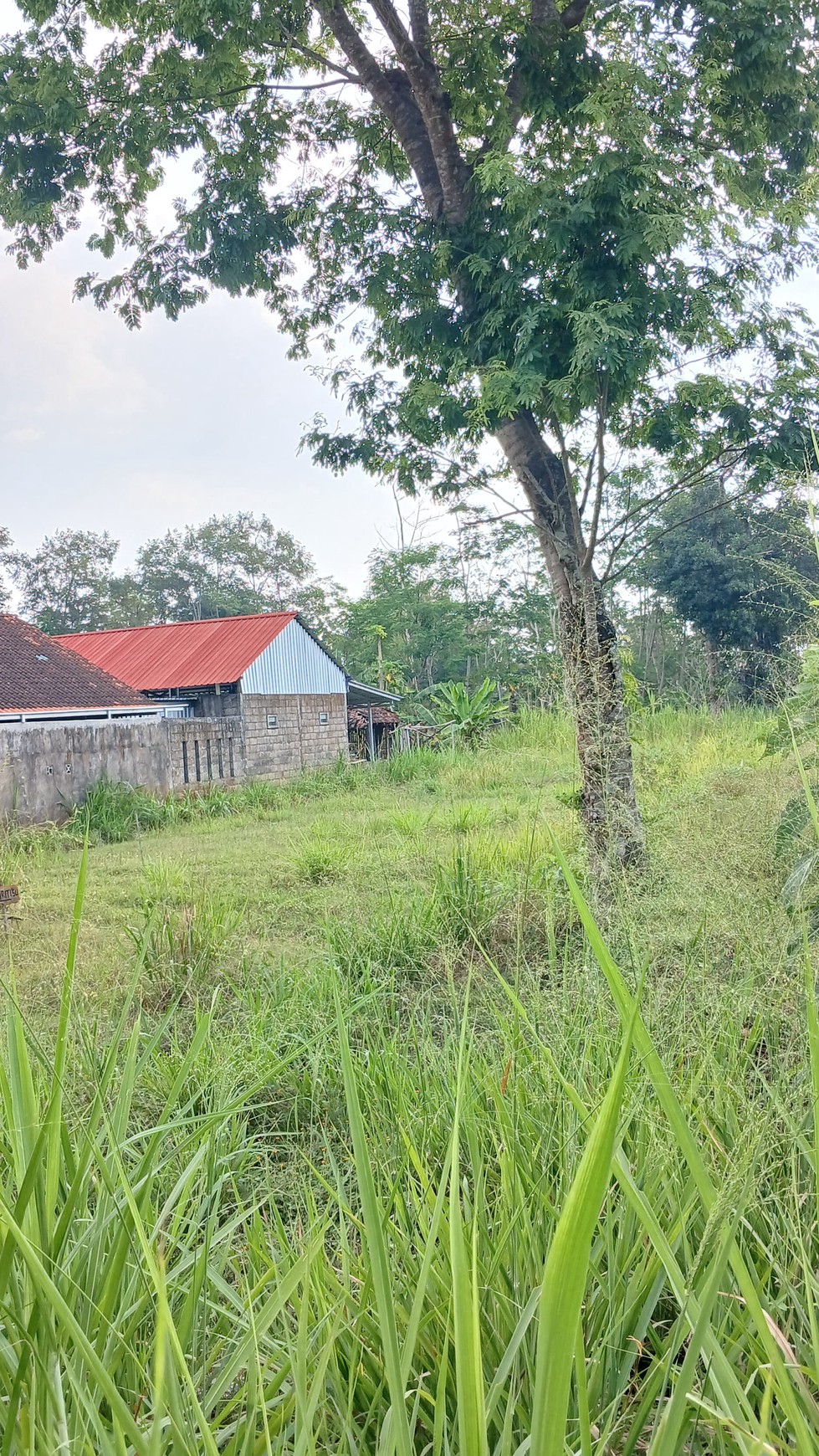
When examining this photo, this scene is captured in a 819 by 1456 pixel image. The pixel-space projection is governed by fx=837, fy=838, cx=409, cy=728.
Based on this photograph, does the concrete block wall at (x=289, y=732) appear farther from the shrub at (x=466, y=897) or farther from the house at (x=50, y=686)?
the shrub at (x=466, y=897)

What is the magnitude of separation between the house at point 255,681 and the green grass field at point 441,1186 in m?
12.3

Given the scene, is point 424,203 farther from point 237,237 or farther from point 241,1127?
point 241,1127

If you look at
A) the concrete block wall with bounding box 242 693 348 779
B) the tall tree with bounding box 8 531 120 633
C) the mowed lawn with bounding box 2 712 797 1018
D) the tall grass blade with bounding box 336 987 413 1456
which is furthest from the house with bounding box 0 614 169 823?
the tall tree with bounding box 8 531 120 633

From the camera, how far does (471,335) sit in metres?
4.45

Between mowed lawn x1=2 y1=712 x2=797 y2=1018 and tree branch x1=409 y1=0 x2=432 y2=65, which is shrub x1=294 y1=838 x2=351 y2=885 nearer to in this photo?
mowed lawn x1=2 y1=712 x2=797 y2=1018

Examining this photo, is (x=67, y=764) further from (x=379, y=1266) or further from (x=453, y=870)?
(x=379, y=1266)

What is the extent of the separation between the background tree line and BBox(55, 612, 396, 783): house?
203 cm

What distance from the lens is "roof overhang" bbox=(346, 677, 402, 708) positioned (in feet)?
65.6

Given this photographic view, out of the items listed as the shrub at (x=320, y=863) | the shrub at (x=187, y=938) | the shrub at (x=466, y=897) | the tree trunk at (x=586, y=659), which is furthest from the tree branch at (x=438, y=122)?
the shrub at (x=187, y=938)

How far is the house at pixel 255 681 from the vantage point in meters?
16.7

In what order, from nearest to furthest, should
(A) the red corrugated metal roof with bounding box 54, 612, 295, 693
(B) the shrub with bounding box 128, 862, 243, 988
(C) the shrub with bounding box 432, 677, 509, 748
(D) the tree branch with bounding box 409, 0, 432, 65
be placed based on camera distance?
(B) the shrub with bounding box 128, 862, 243, 988
(D) the tree branch with bounding box 409, 0, 432, 65
(C) the shrub with bounding box 432, 677, 509, 748
(A) the red corrugated metal roof with bounding box 54, 612, 295, 693

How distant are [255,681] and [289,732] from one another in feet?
4.42

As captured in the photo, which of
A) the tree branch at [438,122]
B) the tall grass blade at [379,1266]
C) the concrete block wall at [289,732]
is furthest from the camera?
the concrete block wall at [289,732]

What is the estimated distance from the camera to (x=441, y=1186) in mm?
777
